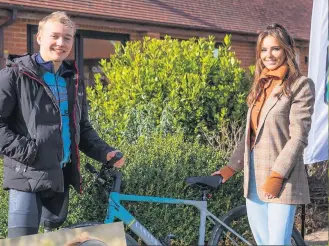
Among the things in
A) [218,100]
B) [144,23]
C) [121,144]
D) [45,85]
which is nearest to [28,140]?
[45,85]

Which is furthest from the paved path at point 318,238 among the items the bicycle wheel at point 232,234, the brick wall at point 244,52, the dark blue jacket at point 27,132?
the brick wall at point 244,52

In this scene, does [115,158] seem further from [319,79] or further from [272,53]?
[319,79]

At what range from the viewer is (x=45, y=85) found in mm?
3988

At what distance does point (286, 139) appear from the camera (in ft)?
12.7

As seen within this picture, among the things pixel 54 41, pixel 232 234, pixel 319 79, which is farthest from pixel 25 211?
pixel 319 79

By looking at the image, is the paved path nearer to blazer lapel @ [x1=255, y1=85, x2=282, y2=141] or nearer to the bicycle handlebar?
the bicycle handlebar

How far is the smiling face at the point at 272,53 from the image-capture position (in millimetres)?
3873

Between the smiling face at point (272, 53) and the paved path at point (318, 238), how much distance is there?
3.05 meters

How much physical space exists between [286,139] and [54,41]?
1559 millimetres

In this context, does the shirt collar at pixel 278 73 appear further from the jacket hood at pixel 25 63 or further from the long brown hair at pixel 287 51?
the jacket hood at pixel 25 63

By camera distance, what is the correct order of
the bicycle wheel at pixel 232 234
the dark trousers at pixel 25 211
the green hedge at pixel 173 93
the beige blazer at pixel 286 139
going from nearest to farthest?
the beige blazer at pixel 286 139 → the dark trousers at pixel 25 211 → the bicycle wheel at pixel 232 234 → the green hedge at pixel 173 93

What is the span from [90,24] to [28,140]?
8.06 meters

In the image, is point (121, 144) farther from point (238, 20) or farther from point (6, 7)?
point (238, 20)

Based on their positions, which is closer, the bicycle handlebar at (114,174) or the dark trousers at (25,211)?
the dark trousers at (25,211)
